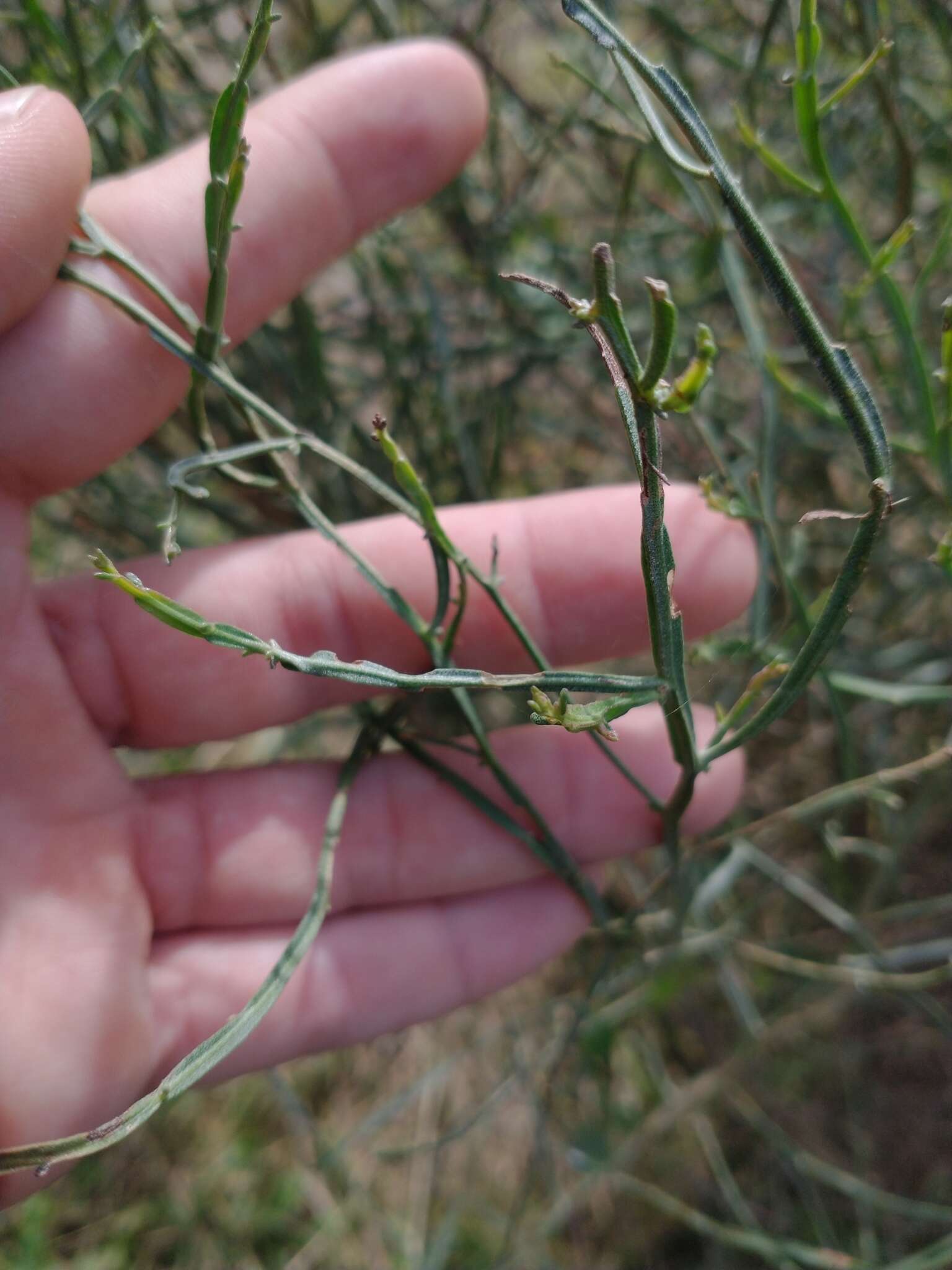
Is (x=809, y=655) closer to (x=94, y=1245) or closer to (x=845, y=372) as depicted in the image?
(x=845, y=372)

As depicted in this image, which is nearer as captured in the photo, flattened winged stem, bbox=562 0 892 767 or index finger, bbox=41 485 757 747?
Answer: flattened winged stem, bbox=562 0 892 767

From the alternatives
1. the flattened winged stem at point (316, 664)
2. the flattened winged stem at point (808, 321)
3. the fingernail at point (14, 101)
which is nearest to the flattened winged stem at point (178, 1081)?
the flattened winged stem at point (316, 664)

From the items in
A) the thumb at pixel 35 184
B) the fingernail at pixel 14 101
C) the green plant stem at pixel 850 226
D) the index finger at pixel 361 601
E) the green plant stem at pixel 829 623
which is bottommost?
the green plant stem at pixel 829 623

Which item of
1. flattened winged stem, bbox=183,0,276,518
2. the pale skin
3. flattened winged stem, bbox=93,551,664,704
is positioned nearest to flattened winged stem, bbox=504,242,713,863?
flattened winged stem, bbox=93,551,664,704

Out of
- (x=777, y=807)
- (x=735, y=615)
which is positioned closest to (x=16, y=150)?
(x=735, y=615)

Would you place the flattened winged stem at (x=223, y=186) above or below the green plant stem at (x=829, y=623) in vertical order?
above

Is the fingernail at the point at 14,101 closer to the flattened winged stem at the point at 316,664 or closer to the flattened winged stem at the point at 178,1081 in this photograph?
the flattened winged stem at the point at 316,664

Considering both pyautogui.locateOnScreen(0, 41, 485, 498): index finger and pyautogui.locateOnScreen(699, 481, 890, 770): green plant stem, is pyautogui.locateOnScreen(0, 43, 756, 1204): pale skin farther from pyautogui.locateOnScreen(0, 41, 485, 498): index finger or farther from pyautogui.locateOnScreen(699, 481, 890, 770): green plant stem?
pyautogui.locateOnScreen(699, 481, 890, 770): green plant stem
